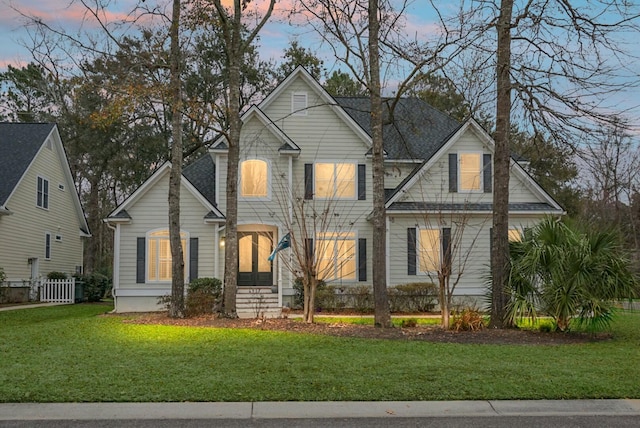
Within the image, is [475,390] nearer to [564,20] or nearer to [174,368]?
[174,368]

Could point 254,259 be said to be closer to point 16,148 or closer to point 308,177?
point 308,177

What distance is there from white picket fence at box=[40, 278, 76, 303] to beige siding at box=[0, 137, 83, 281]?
1.04m

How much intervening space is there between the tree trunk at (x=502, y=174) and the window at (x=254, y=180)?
30.3ft

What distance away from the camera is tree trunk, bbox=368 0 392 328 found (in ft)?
43.3

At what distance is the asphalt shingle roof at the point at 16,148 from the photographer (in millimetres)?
24141

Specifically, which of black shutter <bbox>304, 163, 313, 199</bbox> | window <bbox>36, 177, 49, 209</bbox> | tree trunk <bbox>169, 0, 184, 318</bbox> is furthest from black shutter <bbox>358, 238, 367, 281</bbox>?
window <bbox>36, 177, 49, 209</bbox>

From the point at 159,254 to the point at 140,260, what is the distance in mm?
637

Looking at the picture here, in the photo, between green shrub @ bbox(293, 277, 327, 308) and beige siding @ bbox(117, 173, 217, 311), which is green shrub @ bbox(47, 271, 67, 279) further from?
green shrub @ bbox(293, 277, 327, 308)

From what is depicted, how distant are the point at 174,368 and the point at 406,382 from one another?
3.23 meters

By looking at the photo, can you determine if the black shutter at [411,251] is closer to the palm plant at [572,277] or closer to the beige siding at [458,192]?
the beige siding at [458,192]

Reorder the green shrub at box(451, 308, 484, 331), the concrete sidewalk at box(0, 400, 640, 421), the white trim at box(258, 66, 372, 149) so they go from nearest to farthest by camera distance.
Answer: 1. the concrete sidewalk at box(0, 400, 640, 421)
2. the green shrub at box(451, 308, 484, 331)
3. the white trim at box(258, 66, 372, 149)

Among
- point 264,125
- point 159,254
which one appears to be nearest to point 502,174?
point 264,125

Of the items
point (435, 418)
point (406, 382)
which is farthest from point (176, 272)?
point (435, 418)

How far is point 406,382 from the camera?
7.41 m
